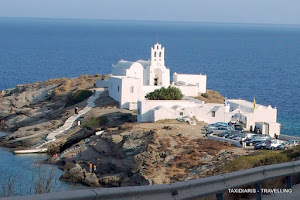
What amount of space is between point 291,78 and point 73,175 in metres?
80.9

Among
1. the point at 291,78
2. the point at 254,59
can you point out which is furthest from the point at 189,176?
the point at 254,59

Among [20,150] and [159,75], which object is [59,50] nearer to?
[159,75]

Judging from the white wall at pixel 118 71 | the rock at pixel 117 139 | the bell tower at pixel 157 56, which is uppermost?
the bell tower at pixel 157 56

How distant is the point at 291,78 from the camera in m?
111

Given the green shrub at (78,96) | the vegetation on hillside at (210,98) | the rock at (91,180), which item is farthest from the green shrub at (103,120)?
the rock at (91,180)

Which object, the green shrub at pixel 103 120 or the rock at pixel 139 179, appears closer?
the rock at pixel 139 179

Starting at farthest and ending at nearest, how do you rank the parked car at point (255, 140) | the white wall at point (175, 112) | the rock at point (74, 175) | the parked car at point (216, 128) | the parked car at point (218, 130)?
the white wall at point (175, 112), the parked car at point (216, 128), the parked car at point (218, 130), the parked car at point (255, 140), the rock at point (74, 175)

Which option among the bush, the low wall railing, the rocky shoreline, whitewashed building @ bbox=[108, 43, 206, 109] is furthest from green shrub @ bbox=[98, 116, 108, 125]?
the low wall railing

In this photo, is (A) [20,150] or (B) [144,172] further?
(A) [20,150]

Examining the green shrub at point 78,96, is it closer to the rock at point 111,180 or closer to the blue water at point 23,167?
the blue water at point 23,167

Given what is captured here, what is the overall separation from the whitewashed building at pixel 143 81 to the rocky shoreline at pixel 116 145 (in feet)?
4.24

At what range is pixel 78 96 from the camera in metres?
60.0

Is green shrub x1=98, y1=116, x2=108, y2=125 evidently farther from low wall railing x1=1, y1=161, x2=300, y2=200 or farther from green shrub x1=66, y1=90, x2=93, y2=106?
low wall railing x1=1, y1=161, x2=300, y2=200

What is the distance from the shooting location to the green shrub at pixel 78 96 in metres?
59.5
